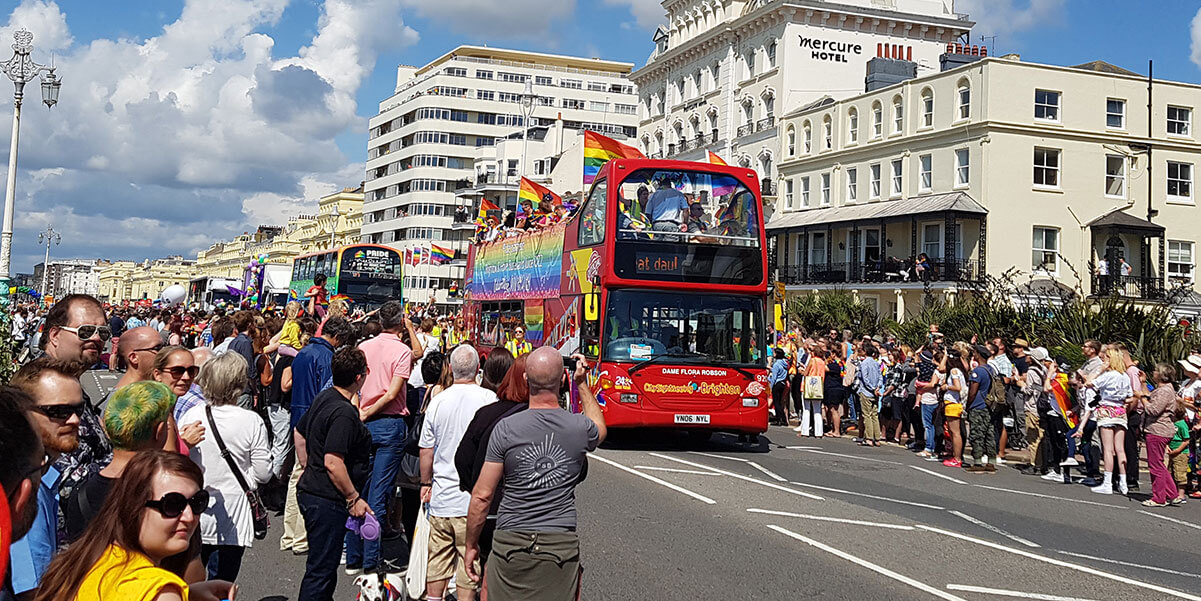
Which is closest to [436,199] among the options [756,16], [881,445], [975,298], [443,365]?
[756,16]

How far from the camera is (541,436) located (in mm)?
5207

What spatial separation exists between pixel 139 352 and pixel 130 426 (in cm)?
190

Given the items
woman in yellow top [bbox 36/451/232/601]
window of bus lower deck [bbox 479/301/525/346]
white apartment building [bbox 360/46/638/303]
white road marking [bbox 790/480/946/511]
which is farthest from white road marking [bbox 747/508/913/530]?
white apartment building [bbox 360/46/638/303]

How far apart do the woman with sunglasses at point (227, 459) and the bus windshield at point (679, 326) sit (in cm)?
992

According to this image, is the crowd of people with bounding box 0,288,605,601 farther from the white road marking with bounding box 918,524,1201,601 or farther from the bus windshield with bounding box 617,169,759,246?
the bus windshield with bounding box 617,169,759,246

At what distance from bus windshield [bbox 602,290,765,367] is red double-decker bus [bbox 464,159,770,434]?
0.6 inches

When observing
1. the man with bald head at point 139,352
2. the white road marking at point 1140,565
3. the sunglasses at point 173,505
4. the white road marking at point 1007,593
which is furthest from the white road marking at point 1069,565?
the sunglasses at point 173,505

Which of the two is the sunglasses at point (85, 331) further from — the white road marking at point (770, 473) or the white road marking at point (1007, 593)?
the white road marking at point (770, 473)

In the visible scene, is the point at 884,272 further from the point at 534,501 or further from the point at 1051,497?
the point at 534,501

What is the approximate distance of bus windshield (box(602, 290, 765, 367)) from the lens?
15.8 metres

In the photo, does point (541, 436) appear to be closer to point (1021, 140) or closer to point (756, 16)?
point (1021, 140)

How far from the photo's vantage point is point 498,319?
77.1 ft

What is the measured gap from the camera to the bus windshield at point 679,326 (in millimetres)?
15828

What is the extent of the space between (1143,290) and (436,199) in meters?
66.2
